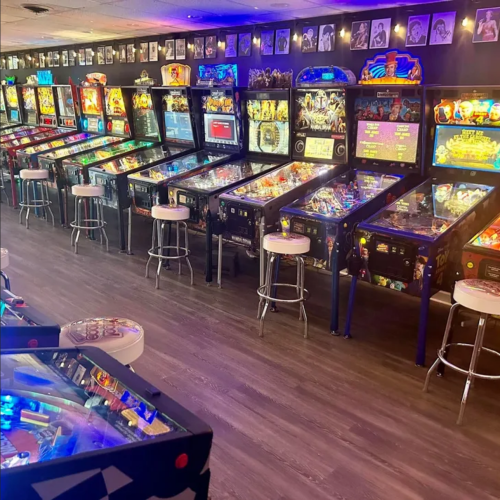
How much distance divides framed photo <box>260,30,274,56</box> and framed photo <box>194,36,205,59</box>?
3.17 ft

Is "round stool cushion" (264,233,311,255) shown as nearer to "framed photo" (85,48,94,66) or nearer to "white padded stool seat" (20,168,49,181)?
"white padded stool seat" (20,168,49,181)

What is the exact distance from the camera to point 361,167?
170 inches

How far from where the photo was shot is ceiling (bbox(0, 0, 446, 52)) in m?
4.30

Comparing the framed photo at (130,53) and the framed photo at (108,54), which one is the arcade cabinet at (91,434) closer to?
the framed photo at (130,53)

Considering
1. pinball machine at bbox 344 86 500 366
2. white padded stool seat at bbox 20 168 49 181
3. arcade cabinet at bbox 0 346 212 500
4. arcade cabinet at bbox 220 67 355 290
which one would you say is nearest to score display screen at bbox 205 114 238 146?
arcade cabinet at bbox 220 67 355 290

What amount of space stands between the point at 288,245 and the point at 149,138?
359 centimetres

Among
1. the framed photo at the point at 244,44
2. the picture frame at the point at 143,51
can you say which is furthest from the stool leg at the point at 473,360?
the picture frame at the point at 143,51

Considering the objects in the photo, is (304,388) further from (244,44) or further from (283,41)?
(244,44)

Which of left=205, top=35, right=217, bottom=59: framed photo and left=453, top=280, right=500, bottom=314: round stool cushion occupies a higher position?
left=205, top=35, right=217, bottom=59: framed photo

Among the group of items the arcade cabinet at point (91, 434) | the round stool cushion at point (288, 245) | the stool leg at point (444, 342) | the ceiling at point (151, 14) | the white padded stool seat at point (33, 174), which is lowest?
the stool leg at point (444, 342)

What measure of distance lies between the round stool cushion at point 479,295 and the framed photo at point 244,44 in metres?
3.82

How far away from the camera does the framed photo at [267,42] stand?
5258mm

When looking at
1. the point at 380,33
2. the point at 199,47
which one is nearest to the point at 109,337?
the point at 380,33

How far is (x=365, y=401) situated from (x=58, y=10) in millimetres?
4688
